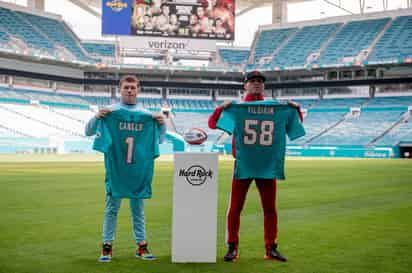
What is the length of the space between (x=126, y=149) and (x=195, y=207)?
1035 millimetres

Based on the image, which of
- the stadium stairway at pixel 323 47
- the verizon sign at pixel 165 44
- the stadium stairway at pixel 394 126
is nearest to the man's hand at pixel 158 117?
the verizon sign at pixel 165 44

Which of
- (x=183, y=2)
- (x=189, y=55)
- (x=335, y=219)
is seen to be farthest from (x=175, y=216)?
(x=189, y=55)

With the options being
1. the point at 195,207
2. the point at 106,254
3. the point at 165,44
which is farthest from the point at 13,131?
the point at 195,207

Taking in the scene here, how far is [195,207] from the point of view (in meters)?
6.02

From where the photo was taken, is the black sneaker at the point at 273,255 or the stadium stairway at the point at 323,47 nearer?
the black sneaker at the point at 273,255

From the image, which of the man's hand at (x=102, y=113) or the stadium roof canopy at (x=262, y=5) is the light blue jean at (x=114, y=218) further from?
the stadium roof canopy at (x=262, y=5)

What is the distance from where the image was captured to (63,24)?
223 feet

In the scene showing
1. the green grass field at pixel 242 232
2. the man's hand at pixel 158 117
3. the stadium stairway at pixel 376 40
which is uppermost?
the stadium stairway at pixel 376 40

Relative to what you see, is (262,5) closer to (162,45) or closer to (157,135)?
(162,45)

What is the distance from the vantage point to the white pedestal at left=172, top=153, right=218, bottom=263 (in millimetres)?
5988

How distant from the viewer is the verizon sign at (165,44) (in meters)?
52.8

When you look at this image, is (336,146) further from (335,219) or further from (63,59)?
(335,219)

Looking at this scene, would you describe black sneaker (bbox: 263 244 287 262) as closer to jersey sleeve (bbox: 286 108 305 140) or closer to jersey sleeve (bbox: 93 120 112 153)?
jersey sleeve (bbox: 286 108 305 140)

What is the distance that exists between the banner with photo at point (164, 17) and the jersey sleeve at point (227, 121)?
146 feet
